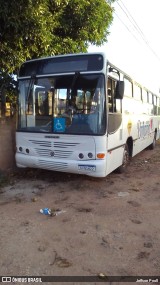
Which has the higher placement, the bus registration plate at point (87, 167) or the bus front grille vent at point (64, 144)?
the bus front grille vent at point (64, 144)

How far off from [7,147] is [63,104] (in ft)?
9.12

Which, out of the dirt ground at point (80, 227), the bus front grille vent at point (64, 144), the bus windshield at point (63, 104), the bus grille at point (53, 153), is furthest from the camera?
the bus grille at point (53, 153)

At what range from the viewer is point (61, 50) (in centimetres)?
884

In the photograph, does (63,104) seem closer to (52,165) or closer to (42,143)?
(42,143)

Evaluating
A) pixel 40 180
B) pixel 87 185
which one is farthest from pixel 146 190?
pixel 40 180

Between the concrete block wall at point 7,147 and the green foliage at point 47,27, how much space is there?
1750mm

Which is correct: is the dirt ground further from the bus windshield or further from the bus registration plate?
the bus windshield

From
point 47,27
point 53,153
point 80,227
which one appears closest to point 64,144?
point 53,153

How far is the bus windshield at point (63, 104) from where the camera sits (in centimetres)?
615

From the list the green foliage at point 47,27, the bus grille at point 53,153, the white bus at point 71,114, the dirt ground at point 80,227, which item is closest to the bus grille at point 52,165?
the white bus at point 71,114

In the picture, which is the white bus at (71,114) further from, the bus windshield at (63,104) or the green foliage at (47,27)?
the green foliage at (47,27)

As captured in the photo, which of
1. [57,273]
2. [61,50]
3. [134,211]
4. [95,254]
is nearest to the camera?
[57,273]

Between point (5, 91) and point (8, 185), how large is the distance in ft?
12.2

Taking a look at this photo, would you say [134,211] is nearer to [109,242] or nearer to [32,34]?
[109,242]
